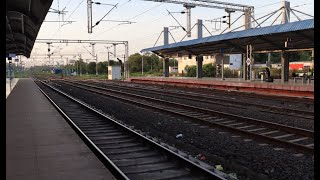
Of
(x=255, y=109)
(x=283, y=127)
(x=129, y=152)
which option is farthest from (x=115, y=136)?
(x=255, y=109)

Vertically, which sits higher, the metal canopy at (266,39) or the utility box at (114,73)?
the metal canopy at (266,39)

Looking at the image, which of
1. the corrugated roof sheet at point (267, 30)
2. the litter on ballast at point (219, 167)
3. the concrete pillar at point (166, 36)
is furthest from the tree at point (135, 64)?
the litter on ballast at point (219, 167)

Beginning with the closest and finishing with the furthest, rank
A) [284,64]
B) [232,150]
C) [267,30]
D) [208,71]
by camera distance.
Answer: [232,150], [267,30], [284,64], [208,71]

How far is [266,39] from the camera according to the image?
95.1 feet

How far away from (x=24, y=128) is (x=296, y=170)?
8.15 m

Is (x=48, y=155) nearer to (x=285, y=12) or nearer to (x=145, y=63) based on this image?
(x=285, y=12)

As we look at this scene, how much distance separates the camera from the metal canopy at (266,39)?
2391 cm

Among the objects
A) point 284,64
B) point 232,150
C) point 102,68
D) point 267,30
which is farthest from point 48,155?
point 102,68

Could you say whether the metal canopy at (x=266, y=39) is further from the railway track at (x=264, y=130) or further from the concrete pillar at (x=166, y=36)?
the concrete pillar at (x=166, y=36)

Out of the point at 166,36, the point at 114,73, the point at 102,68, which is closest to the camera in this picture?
the point at 166,36

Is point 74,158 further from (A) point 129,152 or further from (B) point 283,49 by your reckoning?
(B) point 283,49

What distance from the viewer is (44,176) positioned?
605 centimetres

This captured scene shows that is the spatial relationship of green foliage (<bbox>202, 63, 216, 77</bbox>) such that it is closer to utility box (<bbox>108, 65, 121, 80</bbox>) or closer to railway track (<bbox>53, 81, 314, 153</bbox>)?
utility box (<bbox>108, 65, 121, 80</bbox>)

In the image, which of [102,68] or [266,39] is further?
[102,68]
